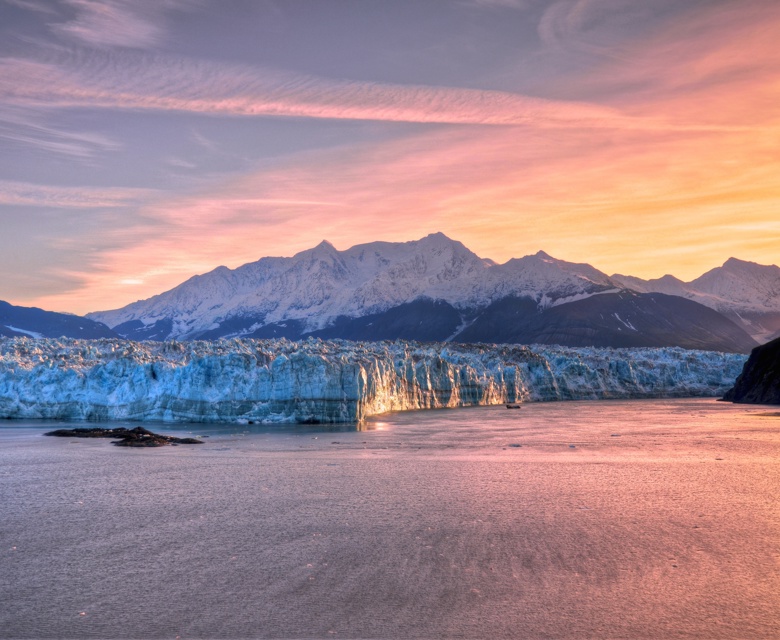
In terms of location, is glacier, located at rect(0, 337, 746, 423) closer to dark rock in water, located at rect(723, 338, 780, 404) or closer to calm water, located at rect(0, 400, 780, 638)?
calm water, located at rect(0, 400, 780, 638)

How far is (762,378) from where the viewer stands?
248 feet

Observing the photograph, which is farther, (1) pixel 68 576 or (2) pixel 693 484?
(2) pixel 693 484

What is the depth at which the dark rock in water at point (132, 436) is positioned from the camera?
3734 cm

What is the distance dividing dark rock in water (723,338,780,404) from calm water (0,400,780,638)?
4960 cm

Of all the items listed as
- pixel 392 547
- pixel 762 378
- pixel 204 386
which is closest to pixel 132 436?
pixel 204 386

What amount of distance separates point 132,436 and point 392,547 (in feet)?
94.8

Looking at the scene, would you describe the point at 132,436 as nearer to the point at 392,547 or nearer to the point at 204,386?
the point at 204,386

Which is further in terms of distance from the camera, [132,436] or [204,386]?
[204,386]

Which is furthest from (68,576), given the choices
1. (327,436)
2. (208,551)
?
(327,436)

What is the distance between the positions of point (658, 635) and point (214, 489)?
50.6 ft

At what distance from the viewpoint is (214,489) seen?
22391 mm

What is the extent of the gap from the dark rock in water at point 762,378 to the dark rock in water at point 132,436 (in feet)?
198

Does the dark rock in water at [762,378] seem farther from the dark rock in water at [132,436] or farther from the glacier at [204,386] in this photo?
the dark rock in water at [132,436]

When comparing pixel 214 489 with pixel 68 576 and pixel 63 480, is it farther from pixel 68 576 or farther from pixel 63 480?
pixel 68 576
